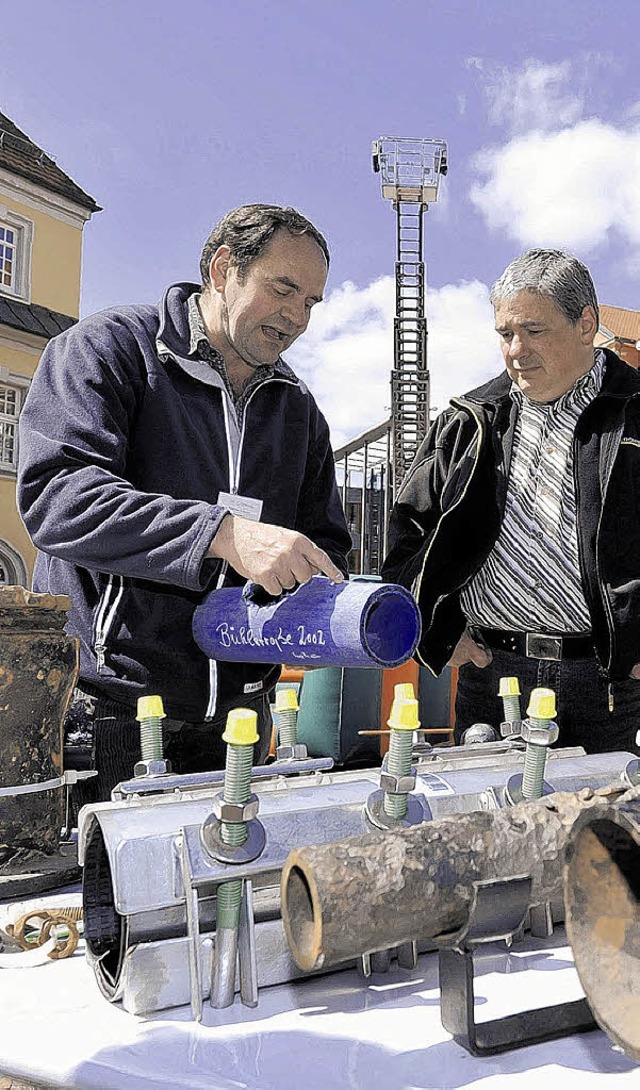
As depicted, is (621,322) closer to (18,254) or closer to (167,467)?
(18,254)

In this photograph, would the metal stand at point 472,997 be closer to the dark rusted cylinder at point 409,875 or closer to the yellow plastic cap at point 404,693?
the dark rusted cylinder at point 409,875

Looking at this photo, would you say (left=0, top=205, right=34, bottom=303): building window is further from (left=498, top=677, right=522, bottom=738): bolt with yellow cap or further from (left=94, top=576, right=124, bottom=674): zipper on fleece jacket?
(left=498, top=677, right=522, bottom=738): bolt with yellow cap

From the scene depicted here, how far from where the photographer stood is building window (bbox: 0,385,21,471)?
1417cm

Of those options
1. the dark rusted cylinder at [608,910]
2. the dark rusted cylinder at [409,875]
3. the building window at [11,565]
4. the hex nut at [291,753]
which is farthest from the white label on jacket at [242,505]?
the building window at [11,565]

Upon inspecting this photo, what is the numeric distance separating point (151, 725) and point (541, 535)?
3.60ft

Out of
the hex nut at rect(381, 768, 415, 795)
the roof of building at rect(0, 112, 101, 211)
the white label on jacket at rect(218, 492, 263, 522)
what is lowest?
the hex nut at rect(381, 768, 415, 795)

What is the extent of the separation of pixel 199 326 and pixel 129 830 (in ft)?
3.82

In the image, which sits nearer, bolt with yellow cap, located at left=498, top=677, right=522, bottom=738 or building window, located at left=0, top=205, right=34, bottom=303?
bolt with yellow cap, located at left=498, top=677, right=522, bottom=738

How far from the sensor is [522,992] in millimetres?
1147

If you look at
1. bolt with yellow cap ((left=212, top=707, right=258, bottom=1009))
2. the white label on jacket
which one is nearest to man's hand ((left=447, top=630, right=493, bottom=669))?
the white label on jacket

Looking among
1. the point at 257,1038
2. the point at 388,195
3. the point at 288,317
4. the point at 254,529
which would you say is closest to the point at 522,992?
the point at 257,1038

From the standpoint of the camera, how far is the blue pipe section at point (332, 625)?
1309 mm

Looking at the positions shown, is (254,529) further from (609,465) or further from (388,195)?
(388,195)

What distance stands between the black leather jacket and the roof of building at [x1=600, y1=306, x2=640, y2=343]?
870 inches
